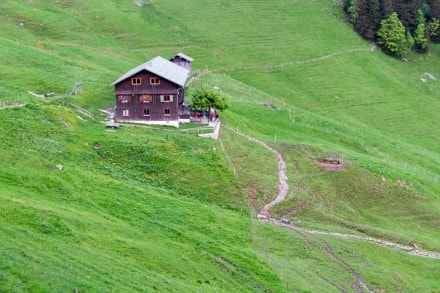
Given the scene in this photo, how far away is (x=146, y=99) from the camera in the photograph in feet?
256

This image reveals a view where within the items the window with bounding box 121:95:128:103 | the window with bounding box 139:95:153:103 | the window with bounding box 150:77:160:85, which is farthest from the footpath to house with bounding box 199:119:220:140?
the window with bounding box 121:95:128:103

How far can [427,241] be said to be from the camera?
2554 inches

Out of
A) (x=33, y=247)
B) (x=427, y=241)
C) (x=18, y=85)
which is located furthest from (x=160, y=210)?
(x=18, y=85)

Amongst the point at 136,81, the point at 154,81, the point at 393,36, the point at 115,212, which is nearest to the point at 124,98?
the point at 136,81

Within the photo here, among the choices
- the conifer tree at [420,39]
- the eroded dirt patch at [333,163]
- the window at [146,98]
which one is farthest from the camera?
the conifer tree at [420,39]

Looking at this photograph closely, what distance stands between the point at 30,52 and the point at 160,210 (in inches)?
2244

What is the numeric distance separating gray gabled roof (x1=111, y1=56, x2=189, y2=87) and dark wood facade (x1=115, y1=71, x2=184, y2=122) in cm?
57

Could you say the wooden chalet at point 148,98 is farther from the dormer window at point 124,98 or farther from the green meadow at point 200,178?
the green meadow at point 200,178

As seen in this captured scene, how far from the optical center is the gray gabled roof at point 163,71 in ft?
253

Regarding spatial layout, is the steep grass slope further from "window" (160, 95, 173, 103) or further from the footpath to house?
"window" (160, 95, 173, 103)

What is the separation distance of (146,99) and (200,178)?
624 inches

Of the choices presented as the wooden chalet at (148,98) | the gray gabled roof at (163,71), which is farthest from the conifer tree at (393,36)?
the wooden chalet at (148,98)

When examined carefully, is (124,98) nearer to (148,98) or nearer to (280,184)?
(148,98)

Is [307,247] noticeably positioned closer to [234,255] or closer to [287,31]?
[234,255]
